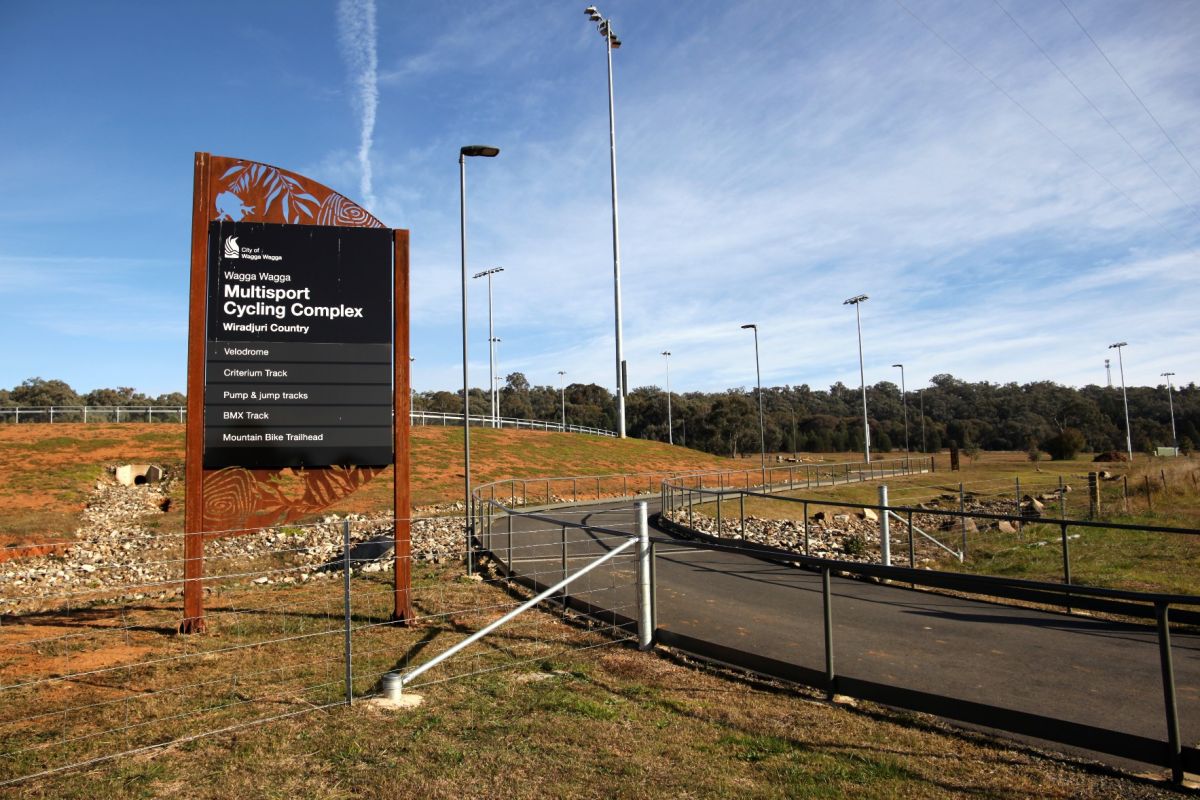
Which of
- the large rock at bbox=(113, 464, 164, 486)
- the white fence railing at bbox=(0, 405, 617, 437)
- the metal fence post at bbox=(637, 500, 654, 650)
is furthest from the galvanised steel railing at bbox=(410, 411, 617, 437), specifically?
the metal fence post at bbox=(637, 500, 654, 650)

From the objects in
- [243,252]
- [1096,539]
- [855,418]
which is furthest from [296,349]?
[855,418]

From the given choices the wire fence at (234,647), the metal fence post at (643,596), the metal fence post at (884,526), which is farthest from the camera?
the metal fence post at (884,526)

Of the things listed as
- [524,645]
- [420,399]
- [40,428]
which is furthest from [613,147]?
[420,399]

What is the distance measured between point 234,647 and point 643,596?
411 centimetres

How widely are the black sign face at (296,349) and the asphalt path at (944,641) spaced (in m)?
3.84

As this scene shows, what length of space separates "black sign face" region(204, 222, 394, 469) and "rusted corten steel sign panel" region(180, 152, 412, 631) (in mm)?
14

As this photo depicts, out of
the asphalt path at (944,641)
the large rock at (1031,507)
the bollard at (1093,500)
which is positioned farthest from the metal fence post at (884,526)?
the large rock at (1031,507)

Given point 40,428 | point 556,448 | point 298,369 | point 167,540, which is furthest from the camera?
point 556,448

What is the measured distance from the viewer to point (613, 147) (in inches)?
2373

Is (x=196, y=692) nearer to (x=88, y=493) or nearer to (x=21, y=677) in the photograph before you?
(x=21, y=677)

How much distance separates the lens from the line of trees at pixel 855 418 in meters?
93.4

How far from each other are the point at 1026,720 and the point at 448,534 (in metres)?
14.8

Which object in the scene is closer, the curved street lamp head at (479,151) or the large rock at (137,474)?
the curved street lamp head at (479,151)

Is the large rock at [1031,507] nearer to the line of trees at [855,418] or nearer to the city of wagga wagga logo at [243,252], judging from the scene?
the city of wagga wagga logo at [243,252]
